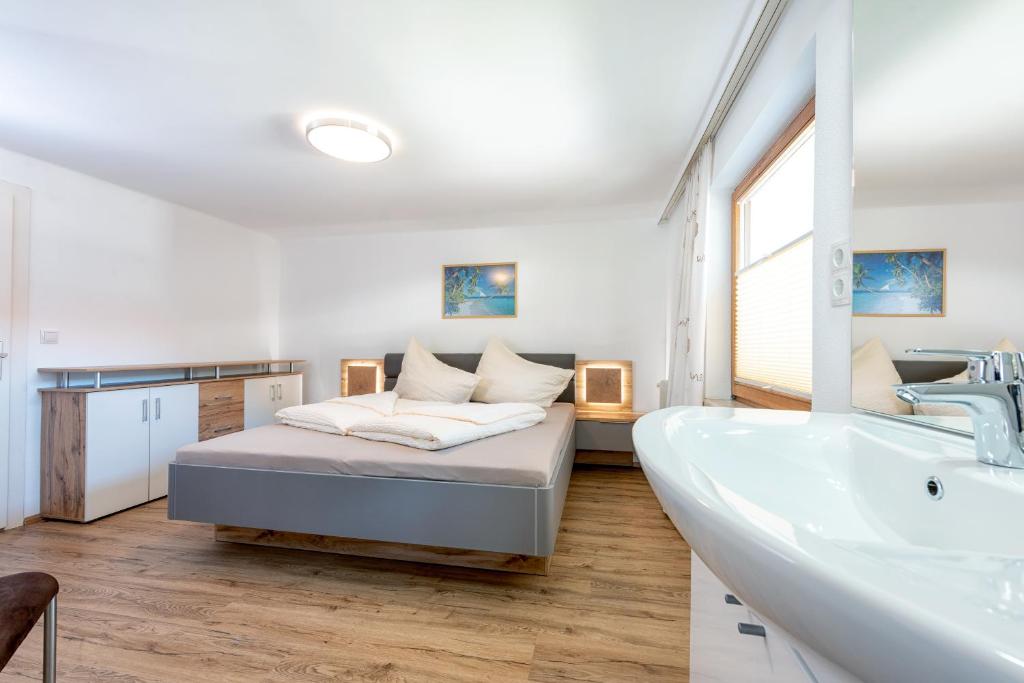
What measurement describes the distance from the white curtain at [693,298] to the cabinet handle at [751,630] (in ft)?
6.08

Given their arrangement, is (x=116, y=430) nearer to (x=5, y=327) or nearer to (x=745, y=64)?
(x=5, y=327)

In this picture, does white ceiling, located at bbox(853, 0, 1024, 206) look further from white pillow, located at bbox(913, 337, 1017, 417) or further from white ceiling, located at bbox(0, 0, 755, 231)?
white ceiling, located at bbox(0, 0, 755, 231)

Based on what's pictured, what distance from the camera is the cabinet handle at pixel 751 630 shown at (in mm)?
636

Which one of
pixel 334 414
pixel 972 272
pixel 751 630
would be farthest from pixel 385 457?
pixel 972 272

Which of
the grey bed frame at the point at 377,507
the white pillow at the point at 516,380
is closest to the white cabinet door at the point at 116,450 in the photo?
the grey bed frame at the point at 377,507

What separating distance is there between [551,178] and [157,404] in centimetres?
334

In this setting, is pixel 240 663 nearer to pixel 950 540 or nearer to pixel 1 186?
pixel 950 540

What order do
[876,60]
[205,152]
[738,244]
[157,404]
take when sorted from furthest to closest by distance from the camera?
[157,404], [205,152], [738,244], [876,60]

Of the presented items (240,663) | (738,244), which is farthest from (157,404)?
(738,244)

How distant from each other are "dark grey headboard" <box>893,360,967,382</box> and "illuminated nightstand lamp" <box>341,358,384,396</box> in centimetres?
419

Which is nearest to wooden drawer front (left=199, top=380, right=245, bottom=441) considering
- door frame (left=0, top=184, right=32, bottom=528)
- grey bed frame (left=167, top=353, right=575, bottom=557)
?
door frame (left=0, top=184, right=32, bottom=528)

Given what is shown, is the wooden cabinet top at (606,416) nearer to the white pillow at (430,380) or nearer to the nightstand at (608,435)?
the nightstand at (608,435)

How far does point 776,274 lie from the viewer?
6.93 feet

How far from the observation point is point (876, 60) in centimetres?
104
